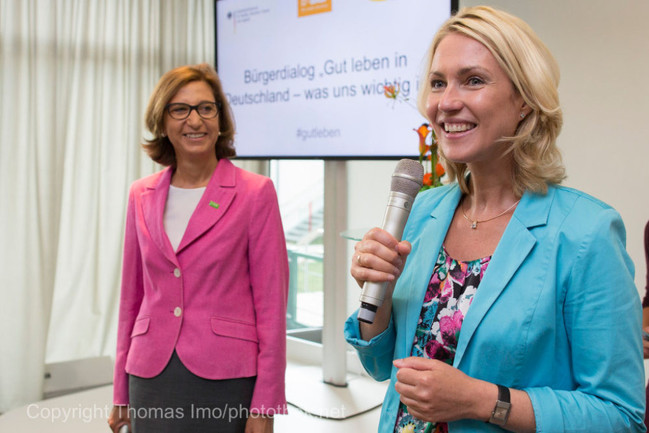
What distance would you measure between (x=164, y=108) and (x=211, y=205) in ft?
1.46

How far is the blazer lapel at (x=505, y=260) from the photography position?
114 cm

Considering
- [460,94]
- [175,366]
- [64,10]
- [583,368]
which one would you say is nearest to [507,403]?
[583,368]

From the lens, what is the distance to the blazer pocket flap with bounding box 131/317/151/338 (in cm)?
203

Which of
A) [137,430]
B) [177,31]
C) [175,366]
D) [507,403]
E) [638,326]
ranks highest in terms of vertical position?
[177,31]

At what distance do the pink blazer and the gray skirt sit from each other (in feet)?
0.10

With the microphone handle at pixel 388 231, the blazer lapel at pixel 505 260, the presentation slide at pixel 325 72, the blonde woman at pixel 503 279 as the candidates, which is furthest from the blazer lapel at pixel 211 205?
the presentation slide at pixel 325 72

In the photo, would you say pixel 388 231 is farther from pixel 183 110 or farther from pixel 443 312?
pixel 183 110

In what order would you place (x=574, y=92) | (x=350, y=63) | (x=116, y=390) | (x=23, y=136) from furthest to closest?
1. (x=23, y=136)
2. (x=350, y=63)
3. (x=574, y=92)
4. (x=116, y=390)

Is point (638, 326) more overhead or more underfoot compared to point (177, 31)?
more underfoot

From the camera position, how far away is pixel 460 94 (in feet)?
3.99

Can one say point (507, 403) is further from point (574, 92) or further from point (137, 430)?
point (574, 92)

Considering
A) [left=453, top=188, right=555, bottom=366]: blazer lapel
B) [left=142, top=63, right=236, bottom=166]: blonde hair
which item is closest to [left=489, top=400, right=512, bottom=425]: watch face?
[left=453, top=188, right=555, bottom=366]: blazer lapel

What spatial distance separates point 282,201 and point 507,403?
428 cm

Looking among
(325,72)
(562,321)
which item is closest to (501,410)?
(562,321)
